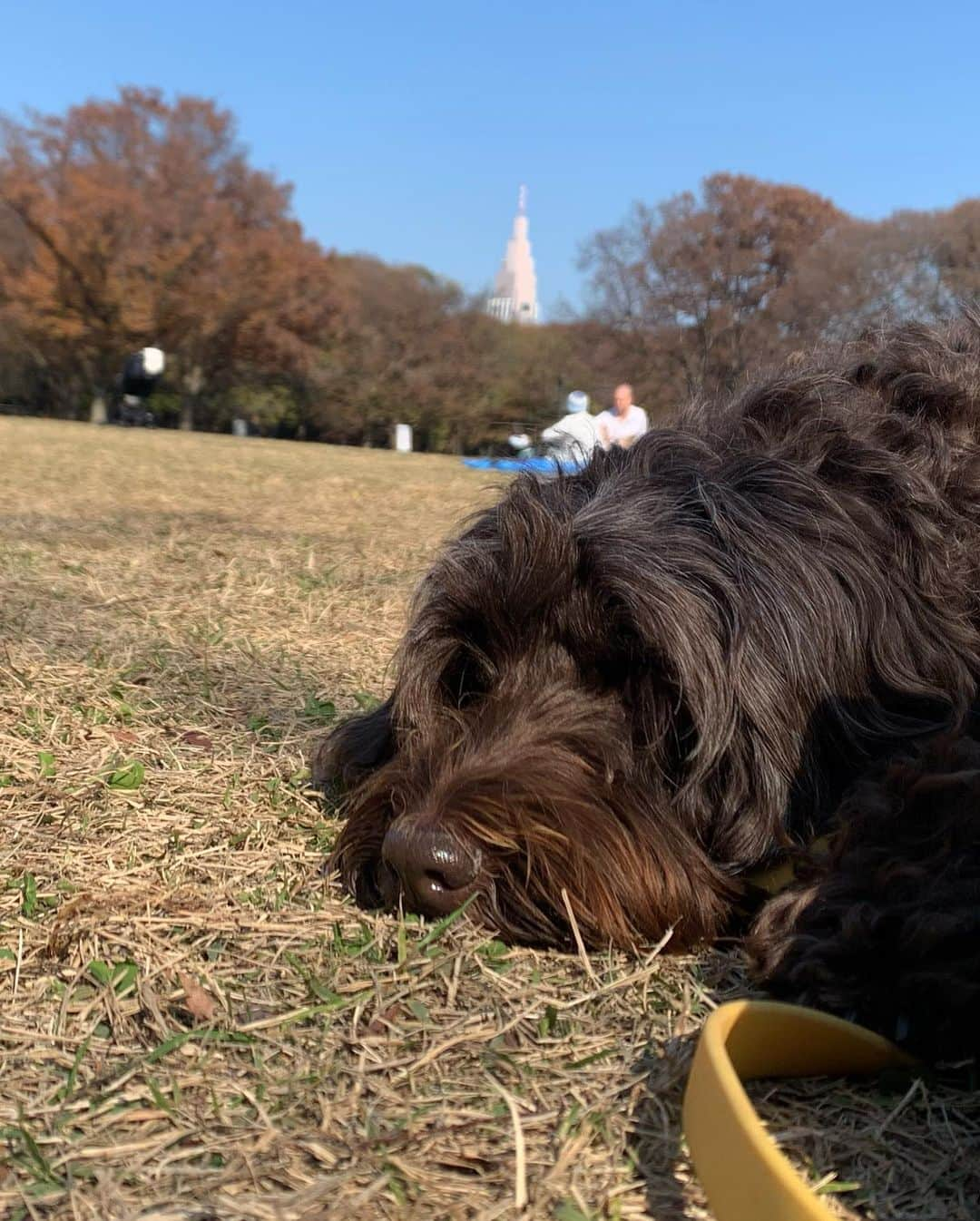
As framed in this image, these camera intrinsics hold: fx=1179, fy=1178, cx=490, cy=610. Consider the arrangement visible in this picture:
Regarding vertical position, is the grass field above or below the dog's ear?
below

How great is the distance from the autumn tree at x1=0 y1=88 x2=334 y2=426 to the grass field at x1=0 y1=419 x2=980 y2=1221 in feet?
149

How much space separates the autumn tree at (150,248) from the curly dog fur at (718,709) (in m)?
46.1

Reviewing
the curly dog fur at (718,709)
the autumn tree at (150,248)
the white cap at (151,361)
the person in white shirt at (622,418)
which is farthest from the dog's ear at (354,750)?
the autumn tree at (150,248)

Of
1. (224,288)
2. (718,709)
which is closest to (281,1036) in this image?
(718,709)

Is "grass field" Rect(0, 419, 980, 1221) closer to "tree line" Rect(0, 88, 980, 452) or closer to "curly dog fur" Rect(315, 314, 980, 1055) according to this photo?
"curly dog fur" Rect(315, 314, 980, 1055)

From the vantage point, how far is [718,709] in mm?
2773

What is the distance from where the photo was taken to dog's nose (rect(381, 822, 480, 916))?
253cm

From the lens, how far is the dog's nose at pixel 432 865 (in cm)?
253

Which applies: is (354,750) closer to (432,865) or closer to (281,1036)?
(432,865)

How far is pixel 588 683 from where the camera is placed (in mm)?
2945

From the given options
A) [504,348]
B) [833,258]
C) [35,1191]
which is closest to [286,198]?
[504,348]

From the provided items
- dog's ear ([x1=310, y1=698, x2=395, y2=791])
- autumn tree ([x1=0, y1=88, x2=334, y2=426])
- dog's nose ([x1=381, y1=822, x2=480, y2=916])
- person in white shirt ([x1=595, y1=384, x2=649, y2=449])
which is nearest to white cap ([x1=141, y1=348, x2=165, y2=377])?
autumn tree ([x1=0, y1=88, x2=334, y2=426])

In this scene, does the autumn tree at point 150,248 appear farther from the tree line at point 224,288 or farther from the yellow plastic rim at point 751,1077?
the yellow plastic rim at point 751,1077

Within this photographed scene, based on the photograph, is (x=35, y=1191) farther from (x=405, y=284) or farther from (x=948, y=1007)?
(x=405, y=284)
